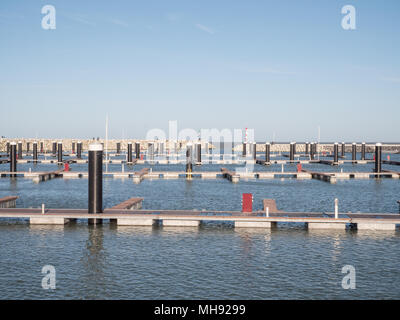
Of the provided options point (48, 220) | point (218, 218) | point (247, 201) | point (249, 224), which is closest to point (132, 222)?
point (48, 220)

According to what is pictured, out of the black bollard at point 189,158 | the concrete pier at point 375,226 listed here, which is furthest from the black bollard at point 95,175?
the black bollard at point 189,158

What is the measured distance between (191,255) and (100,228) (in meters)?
6.85

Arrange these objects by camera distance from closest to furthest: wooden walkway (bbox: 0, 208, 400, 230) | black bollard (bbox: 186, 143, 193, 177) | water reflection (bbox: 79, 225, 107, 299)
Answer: water reflection (bbox: 79, 225, 107, 299), wooden walkway (bbox: 0, 208, 400, 230), black bollard (bbox: 186, 143, 193, 177)

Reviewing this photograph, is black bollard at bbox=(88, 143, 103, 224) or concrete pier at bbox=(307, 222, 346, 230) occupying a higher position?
black bollard at bbox=(88, 143, 103, 224)

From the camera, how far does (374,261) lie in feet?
58.6

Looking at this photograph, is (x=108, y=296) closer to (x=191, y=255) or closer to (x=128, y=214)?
(x=191, y=255)

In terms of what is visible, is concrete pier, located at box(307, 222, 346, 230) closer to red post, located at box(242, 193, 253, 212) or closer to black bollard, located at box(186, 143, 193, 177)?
red post, located at box(242, 193, 253, 212)

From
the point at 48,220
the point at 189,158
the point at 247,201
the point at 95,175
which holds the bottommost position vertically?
the point at 48,220

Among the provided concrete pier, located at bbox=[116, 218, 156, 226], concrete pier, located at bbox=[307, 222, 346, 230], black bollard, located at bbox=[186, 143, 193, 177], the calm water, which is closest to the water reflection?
the calm water

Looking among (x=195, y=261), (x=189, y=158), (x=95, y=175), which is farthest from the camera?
(x=189, y=158)

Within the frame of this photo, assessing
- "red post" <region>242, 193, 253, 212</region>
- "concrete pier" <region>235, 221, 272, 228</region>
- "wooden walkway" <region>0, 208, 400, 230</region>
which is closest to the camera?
"wooden walkway" <region>0, 208, 400, 230</region>

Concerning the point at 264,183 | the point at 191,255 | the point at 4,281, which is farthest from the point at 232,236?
the point at 264,183

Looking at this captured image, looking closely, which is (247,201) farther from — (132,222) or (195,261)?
(195,261)

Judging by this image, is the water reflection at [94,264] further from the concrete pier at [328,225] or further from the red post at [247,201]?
the concrete pier at [328,225]
